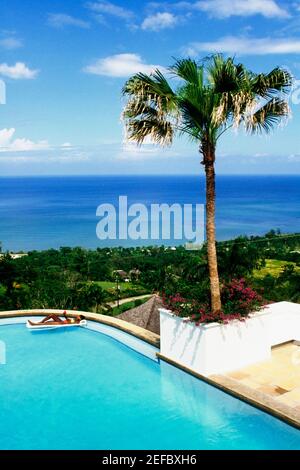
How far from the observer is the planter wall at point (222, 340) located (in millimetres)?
6859

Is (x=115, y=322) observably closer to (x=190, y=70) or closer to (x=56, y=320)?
(x=56, y=320)

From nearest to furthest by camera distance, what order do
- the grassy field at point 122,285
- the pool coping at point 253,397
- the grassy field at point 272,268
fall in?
the pool coping at point 253,397
the grassy field at point 272,268
the grassy field at point 122,285

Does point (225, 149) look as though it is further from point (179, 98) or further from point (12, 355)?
point (12, 355)

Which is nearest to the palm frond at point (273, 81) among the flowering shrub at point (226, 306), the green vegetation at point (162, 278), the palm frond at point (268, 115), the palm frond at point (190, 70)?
the palm frond at point (268, 115)

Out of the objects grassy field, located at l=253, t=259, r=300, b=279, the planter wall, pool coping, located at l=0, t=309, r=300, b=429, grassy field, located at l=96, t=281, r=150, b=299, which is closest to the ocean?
grassy field, located at l=96, t=281, r=150, b=299

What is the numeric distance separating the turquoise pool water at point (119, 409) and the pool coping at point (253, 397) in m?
0.08

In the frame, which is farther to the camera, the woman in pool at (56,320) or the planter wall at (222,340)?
the woman in pool at (56,320)

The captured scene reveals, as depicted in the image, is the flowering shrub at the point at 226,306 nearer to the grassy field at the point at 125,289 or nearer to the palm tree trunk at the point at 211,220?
the palm tree trunk at the point at 211,220

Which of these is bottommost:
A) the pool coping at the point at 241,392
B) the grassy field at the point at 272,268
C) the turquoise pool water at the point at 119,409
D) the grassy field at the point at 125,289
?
the grassy field at the point at 125,289

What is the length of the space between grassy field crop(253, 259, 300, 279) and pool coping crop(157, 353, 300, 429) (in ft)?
50.3

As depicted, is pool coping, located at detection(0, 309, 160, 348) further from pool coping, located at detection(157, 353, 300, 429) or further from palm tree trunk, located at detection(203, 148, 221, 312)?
palm tree trunk, located at detection(203, 148, 221, 312)

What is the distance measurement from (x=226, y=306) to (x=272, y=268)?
58.8 feet

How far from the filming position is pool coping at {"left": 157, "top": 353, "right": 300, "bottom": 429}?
Answer: 5543mm

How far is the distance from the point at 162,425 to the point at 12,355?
4.15 m
